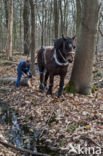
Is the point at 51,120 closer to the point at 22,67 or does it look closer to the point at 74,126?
the point at 74,126

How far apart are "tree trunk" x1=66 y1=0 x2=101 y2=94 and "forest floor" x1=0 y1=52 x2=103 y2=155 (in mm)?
478

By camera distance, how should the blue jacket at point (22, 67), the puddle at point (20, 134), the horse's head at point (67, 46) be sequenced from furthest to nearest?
the blue jacket at point (22, 67) < the horse's head at point (67, 46) < the puddle at point (20, 134)

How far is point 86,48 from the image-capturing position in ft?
22.0

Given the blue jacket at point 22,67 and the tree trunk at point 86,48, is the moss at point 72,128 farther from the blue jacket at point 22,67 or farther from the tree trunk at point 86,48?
the blue jacket at point 22,67

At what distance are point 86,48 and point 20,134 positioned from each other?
3866 mm

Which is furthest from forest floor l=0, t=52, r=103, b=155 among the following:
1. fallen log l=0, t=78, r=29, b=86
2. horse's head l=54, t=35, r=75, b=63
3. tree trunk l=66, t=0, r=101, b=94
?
horse's head l=54, t=35, r=75, b=63

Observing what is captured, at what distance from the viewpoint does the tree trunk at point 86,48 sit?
6.45 m

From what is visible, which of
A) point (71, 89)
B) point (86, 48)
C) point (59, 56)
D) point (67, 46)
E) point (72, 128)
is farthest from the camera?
point (71, 89)

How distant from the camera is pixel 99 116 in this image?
208 inches

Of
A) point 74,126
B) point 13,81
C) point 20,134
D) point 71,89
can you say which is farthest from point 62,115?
point 13,81

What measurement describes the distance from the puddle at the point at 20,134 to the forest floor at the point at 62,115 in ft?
0.62

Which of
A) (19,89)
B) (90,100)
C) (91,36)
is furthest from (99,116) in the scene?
(19,89)

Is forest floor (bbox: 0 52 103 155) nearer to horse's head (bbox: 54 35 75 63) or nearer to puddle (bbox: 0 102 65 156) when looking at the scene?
puddle (bbox: 0 102 65 156)

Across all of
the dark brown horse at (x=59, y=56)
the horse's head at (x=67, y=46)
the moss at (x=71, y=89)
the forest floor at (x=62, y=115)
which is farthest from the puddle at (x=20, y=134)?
the horse's head at (x=67, y=46)
